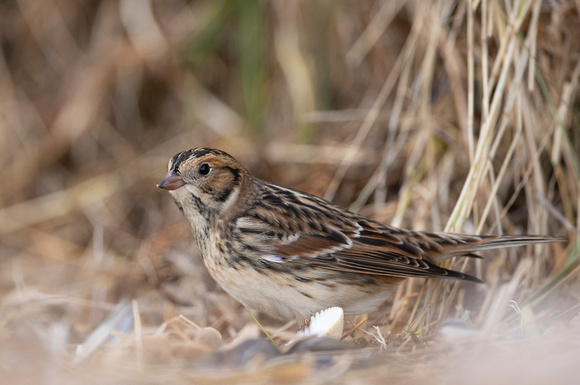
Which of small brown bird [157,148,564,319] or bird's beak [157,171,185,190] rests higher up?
bird's beak [157,171,185,190]

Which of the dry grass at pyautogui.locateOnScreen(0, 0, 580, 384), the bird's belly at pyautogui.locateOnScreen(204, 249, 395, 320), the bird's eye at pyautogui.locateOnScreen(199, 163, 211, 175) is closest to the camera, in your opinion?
the dry grass at pyautogui.locateOnScreen(0, 0, 580, 384)

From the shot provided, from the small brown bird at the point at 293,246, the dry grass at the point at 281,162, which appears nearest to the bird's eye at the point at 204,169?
the small brown bird at the point at 293,246

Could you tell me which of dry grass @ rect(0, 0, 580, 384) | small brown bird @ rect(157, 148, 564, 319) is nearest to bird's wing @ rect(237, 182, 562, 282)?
small brown bird @ rect(157, 148, 564, 319)

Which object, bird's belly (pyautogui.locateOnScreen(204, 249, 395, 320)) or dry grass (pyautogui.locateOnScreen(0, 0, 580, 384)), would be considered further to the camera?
bird's belly (pyautogui.locateOnScreen(204, 249, 395, 320))

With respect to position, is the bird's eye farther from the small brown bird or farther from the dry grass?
the dry grass

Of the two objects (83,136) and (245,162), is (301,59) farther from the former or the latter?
(83,136)

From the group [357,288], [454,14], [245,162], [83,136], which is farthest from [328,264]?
[83,136]

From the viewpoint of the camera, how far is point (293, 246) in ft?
11.3

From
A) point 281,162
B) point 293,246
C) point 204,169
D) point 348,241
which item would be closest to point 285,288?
point 293,246

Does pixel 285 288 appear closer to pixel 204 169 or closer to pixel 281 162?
pixel 204 169

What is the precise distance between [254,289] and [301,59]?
2988 mm

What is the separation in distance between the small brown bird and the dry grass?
22 centimetres

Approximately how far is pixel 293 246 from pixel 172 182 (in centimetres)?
64

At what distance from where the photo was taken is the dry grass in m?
2.67
